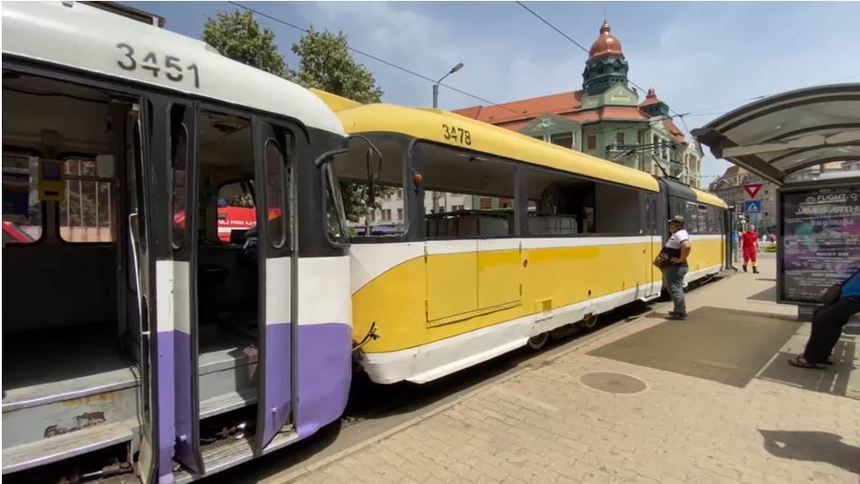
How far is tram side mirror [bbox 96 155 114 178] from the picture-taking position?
4.15m

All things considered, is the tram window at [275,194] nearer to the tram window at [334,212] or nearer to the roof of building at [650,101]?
the tram window at [334,212]

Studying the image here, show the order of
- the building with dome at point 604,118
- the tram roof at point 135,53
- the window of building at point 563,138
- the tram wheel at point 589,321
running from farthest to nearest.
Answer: the window of building at point 563,138 < the building with dome at point 604,118 < the tram wheel at point 589,321 < the tram roof at point 135,53

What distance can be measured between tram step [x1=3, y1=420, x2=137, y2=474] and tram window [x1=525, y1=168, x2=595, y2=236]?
15.6ft

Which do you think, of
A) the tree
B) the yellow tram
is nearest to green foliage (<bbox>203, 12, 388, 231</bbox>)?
the tree

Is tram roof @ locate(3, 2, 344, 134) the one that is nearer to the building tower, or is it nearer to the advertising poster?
the advertising poster

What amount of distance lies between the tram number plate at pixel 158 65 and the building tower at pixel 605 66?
51937 millimetres

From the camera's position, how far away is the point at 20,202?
4.21 meters

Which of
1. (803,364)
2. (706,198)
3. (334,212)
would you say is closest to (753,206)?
(706,198)

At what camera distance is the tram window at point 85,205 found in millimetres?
4363

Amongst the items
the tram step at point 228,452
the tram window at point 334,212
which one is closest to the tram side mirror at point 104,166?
the tram window at point 334,212

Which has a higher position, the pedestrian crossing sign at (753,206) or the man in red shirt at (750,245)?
the pedestrian crossing sign at (753,206)

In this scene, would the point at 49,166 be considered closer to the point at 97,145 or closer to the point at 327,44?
the point at 97,145

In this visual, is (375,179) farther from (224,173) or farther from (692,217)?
(692,217)

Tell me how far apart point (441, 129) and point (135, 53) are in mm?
2691
